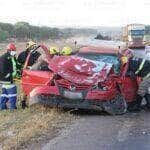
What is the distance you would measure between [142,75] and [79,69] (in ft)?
5.66

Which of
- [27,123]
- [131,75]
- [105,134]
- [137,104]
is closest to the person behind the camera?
[105,134]

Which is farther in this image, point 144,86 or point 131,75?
point 131,75

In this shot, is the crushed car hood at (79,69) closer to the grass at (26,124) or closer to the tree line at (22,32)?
the grass at (26,124)

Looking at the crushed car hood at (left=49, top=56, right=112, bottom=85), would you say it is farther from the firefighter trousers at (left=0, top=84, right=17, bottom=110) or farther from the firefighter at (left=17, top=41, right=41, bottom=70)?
the firefighter trousers at (left=0, top=84, right=17, bottom=110)

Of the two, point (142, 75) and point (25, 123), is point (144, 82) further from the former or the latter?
point (25, 123)

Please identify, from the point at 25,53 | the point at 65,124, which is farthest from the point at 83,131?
the point at 25,53

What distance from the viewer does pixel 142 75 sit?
51.9 ft

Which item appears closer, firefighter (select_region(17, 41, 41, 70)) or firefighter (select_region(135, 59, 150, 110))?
firefighter (select_region(135, 59, 150, 110))

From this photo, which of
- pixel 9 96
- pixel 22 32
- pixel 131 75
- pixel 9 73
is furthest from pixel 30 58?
pixel 22 32

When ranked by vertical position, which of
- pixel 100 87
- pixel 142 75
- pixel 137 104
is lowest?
pixel 137 104

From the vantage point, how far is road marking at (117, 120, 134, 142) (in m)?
11.4

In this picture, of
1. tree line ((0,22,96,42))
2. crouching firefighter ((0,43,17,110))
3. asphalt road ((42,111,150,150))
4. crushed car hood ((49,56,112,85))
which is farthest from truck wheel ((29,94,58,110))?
tree line ((0,22,96,42))

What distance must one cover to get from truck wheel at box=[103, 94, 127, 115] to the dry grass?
94cm

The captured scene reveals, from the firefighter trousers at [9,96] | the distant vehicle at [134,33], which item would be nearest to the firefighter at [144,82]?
the firefighter trousers at [9,96]
